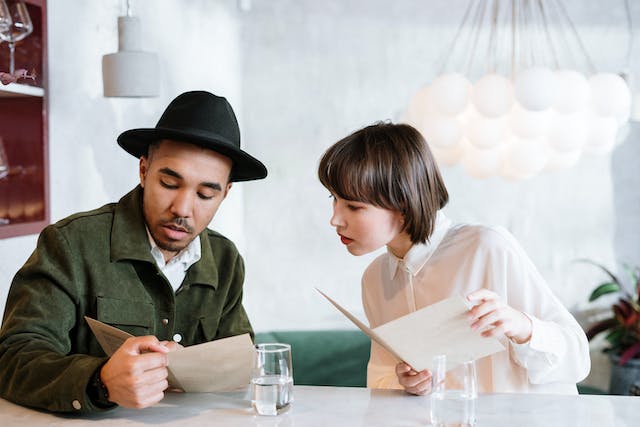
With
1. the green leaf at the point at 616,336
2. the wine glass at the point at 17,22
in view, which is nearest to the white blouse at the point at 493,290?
the wine glass at the point at 17,22

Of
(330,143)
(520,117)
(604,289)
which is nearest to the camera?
(520,117)

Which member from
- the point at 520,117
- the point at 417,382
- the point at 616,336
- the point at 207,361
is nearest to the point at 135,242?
the point at 207,361

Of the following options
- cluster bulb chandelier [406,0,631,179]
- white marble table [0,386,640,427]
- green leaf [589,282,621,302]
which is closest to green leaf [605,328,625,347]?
green leaf [589,282,621,302]

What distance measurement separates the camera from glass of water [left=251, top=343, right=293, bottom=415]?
147 cm

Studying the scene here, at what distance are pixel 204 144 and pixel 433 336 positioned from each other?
65 centimetres

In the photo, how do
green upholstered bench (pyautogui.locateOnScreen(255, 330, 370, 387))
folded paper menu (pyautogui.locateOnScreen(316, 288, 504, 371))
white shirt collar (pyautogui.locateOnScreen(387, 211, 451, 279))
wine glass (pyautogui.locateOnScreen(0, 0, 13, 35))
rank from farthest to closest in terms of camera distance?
green upholstered bench (pyautogui.locateOnScreen(255, 330, 370, 387)) → white shirt collar (pyautogui.locateOnScreen(387, 211, 451, 279)) → wine glass (pyautogui.locateOnScreen(0, 0, 13, 35)) → folded paper menu (pyautogui.locateOnScreen(316, 288, 504, 371))

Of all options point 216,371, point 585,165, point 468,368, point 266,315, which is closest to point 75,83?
point 216,371

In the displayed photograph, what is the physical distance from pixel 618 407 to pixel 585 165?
3.18 m

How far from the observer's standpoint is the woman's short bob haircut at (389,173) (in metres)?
1.95

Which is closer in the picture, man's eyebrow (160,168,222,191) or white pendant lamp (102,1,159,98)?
man's eyebrow (160,168,222,191)

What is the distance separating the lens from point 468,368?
1411 mm

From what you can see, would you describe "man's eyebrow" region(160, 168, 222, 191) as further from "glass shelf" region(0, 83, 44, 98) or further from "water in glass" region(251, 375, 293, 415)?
"glass shelf" region(0, 83, 44, 98)

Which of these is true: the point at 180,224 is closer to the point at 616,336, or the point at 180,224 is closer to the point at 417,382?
the point at 417,382

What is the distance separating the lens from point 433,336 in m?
1.58
